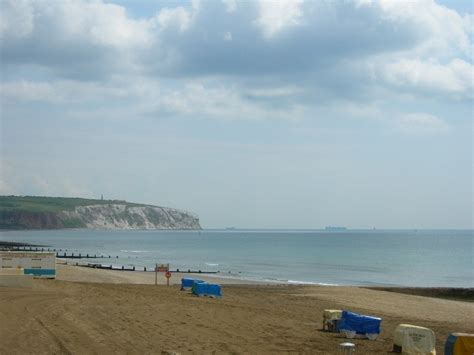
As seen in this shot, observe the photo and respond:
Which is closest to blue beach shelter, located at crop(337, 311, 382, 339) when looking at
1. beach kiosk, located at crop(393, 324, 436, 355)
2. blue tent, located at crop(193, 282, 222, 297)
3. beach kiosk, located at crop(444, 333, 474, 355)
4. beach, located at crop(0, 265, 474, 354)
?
beach, located at crop(0, 265, 474, 354)

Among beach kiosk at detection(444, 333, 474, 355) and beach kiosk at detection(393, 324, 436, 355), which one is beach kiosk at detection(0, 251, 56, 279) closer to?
beach kiosk at detection(393, 324, 436, 355)

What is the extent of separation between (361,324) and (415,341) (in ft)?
9.65

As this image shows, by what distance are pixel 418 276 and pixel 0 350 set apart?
60.8 m

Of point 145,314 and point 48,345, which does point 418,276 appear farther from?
point 48,345

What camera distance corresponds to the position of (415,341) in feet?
56.3

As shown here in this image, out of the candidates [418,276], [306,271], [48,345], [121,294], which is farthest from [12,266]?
[418,276]

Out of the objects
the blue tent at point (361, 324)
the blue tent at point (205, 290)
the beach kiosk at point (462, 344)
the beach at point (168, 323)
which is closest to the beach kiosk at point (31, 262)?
the beach at point (168, 323)

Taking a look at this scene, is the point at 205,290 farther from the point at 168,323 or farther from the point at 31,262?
the point at 31,262

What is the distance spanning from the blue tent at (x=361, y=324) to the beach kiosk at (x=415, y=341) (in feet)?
6.99

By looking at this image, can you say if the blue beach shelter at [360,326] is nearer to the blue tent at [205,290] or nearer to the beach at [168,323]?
the beach at [168,323]

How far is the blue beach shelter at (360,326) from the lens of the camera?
1983 centimetres

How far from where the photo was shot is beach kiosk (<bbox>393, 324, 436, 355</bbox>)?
1680cm

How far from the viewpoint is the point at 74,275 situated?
51094 mm

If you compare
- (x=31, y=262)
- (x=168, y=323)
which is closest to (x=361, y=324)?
(x=168, y=323)
